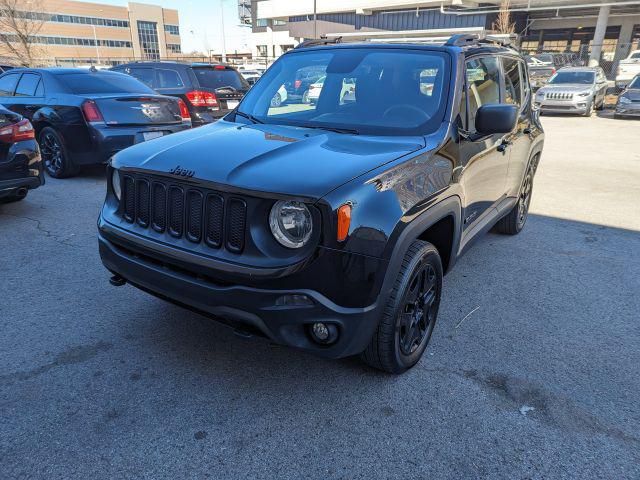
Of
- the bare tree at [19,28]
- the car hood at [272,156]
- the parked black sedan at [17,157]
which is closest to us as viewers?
the car hood at [272,156]

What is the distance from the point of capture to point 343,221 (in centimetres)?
218

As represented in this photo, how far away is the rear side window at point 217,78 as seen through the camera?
384 inches

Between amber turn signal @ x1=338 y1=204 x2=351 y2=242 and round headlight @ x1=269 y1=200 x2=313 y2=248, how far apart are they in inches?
5.8

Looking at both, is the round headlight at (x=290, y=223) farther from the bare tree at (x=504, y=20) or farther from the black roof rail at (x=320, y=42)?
the bare tree at (x=504, y=20)

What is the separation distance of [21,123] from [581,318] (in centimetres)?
590

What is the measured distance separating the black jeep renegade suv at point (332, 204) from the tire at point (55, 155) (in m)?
4.67

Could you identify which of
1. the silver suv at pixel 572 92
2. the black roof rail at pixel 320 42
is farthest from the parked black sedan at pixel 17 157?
the silver suv at pixel 572 92

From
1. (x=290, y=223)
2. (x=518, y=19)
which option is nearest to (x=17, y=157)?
(x=290, y=223)

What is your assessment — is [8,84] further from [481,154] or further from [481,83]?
[481,154]

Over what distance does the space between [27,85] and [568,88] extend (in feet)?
55.9

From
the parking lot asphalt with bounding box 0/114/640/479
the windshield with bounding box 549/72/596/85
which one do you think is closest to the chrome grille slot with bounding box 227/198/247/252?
the parking lot asphalt with bounding box 0/114/640/479

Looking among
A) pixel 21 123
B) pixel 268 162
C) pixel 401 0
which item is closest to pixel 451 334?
pixel 268 162

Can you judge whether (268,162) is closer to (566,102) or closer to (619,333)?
(619,333)

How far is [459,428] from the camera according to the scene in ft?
8.12
